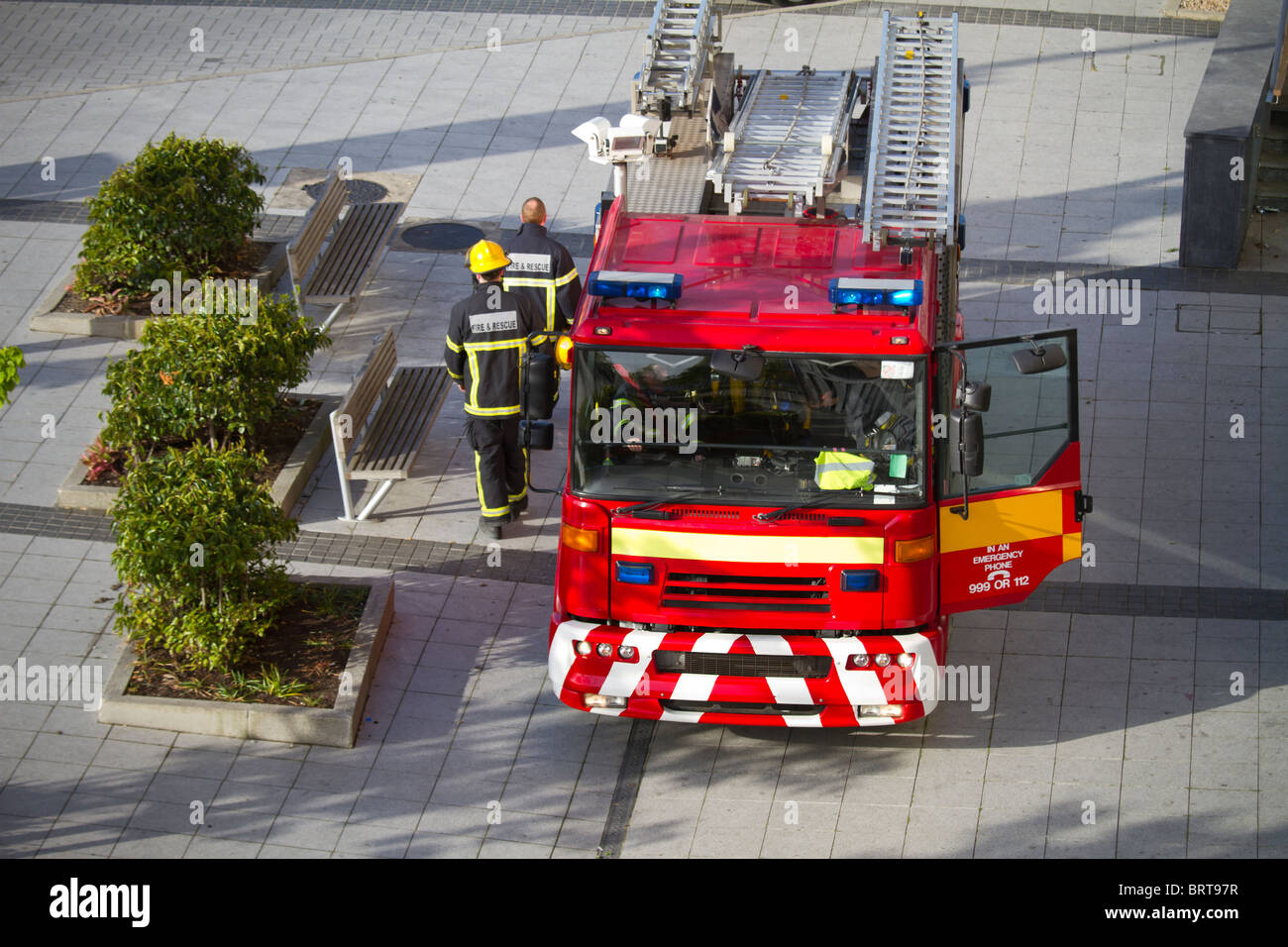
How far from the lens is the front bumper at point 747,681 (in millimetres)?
8977

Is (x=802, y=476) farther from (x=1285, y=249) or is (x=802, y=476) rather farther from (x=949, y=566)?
(x=1285, y=249)

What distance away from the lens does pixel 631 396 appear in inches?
346

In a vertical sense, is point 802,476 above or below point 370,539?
above

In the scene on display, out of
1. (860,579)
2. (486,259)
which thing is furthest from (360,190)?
(860,579)

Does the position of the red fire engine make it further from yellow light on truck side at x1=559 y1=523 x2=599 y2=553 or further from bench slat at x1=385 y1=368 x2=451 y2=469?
bench slat at x1=385 y1=368 x2=451 y2=469

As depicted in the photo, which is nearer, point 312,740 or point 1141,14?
point 312,740

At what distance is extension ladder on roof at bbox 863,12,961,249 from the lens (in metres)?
9.46

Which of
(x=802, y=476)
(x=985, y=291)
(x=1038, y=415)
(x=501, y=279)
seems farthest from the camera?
(x=985, y=291)

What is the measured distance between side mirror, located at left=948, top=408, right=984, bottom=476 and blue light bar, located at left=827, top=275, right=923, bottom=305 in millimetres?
635

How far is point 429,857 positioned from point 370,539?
3176mm

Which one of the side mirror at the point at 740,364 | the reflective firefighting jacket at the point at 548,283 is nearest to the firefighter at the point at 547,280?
the reflective firefighting jacket at the point at 548,283

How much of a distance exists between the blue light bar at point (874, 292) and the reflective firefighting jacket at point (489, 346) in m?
2.85

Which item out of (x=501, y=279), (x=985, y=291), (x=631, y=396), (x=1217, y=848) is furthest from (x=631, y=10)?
(x=1217, y=848)

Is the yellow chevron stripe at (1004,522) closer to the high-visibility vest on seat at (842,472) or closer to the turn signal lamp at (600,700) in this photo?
the high-visibility vest on seat at (842,472)
